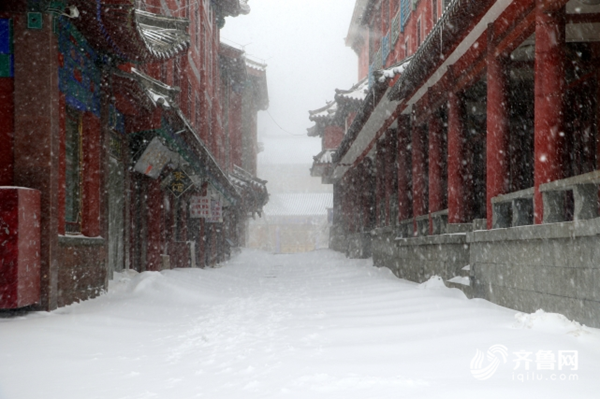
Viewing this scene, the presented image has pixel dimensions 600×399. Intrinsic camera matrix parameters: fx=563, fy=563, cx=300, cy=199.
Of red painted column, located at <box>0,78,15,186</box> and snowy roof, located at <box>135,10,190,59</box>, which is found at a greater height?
snowy roof, located at <box>135,10,190,59</box>

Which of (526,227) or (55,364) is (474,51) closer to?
(526,227)

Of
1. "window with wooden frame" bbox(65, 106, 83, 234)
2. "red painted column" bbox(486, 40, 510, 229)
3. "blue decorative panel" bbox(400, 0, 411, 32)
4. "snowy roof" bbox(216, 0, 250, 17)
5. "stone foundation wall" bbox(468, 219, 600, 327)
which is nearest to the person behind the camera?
"stone foundation wall" bbox(468, 219, 600, 327)

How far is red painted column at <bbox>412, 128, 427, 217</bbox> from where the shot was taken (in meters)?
11.8

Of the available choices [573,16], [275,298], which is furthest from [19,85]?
[573,16]

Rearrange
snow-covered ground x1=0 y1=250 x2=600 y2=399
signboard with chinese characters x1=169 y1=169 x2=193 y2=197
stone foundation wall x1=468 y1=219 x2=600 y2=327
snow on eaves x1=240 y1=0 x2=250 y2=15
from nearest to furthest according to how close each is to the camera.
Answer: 1. snow-covered ground x1=0 y1=250 x2=600 y2=399
2. stone foundation wall x1=468 y1=219 x2=600 y2=327
3. signboard with chinese characters x1=169 y1=169 x2=193 y2=197
4. snow on eaves x1=240 y1=0 x2=250 y2=15

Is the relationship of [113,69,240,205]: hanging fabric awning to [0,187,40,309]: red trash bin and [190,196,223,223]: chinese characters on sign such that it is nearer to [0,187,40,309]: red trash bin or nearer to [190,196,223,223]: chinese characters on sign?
[190,196,223,223]: chinese characters on sign

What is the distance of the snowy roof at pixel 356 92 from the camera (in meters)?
24.9

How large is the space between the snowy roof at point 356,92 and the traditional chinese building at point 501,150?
32.1ft

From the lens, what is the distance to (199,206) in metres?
16.8

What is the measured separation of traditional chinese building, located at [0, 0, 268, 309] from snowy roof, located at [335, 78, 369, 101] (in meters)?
11.5

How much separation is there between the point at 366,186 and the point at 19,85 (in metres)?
14.8

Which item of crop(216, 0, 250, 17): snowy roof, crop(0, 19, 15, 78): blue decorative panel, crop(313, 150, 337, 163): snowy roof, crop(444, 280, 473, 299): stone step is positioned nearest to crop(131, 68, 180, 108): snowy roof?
crop(0, 19, 15, 78): blue decorative panel

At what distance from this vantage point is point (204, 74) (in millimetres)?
20047

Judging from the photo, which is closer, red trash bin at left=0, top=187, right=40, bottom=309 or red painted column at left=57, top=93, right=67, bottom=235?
red trash bin at left=0, top=187, right=40, bottom=309
